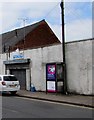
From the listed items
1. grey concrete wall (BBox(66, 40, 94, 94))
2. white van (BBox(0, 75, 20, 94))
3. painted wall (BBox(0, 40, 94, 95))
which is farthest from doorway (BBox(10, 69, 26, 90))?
grey concrete wall (BBox(66, 40, 94, 94))

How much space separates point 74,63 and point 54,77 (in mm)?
1801

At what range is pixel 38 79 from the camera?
30953mm

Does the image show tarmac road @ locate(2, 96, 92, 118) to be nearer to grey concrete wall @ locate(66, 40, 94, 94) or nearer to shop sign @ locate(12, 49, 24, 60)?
grey concrete wall @ locate(66, 40, 94, 94)

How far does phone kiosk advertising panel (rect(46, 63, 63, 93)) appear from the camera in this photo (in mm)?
25688

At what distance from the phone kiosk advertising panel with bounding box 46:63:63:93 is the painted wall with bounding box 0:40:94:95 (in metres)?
0.68

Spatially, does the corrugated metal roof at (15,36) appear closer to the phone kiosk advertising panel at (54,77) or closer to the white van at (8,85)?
the white van at (8,85)

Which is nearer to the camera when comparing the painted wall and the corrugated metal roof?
Answer: the painted wall

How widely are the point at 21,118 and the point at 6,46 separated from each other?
3240 cm

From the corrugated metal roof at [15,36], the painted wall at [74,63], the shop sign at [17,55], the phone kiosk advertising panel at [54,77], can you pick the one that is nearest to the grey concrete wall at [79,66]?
the painted wall at [74,63]

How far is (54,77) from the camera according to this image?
2583cm

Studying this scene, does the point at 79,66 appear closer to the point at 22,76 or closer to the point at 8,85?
the point at 8,85

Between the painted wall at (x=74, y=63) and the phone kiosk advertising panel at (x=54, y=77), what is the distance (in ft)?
2.22

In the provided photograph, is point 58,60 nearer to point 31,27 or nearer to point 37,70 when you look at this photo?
point 37,70

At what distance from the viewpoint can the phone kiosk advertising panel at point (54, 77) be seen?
25688 millimetres
